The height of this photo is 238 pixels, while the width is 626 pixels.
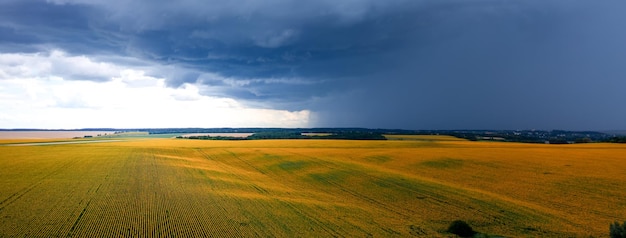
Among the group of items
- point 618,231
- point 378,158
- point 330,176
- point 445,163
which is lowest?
point 330,176

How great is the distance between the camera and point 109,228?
932 inches

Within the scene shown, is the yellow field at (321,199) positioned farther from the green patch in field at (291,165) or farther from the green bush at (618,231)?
the green bush at (618,231)

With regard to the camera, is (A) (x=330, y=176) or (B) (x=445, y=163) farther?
(B) (x=445, y=163)

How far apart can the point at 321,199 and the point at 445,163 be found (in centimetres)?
2879

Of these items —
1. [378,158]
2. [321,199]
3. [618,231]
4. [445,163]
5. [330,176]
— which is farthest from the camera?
[378,158]

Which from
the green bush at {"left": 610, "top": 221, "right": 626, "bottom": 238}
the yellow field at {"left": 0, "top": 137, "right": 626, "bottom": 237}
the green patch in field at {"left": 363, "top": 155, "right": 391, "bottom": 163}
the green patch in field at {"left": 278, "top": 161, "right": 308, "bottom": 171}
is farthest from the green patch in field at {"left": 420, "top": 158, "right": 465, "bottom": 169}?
the green bush at {"left": 610, "top": 221, "right": 626, "bottom": 238}

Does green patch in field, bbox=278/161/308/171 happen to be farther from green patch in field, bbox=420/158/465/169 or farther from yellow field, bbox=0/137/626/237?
green patch in field, bbox=420/158/465/169

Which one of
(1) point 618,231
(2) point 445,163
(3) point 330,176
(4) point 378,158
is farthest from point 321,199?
(4) point 378,158

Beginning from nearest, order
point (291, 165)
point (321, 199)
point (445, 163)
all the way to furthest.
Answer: point (321, 199) < point (445, 163) < point (291, 165)

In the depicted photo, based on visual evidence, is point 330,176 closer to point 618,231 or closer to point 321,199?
point 321,199

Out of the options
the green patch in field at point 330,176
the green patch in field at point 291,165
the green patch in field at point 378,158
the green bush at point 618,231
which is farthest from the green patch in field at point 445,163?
the green bush at point 618,231

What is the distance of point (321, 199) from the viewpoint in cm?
3400

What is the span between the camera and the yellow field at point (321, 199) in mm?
24000

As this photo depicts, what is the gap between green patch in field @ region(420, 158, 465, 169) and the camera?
52.8m
